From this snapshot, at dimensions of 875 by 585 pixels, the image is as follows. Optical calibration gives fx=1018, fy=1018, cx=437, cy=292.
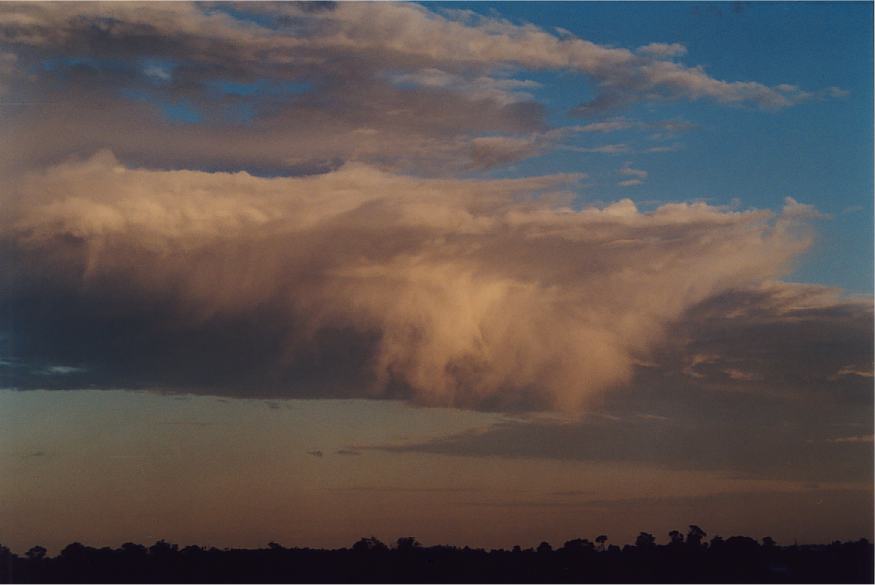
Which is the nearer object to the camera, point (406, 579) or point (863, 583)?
point (863, 583)

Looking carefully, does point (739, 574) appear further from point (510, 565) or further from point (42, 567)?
point (42, 567)

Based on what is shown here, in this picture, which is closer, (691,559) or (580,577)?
(580,577)

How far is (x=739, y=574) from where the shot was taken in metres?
48.7

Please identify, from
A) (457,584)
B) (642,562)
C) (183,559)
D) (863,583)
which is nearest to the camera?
(863,583)

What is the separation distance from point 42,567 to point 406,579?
606 inches

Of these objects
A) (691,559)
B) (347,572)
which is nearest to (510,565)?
(347,572)

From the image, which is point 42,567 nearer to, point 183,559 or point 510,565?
point 183,559

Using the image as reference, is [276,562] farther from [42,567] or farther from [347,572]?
[42,567]

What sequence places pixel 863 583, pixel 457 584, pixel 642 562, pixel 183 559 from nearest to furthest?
pixel 863 583, pixel 457 584, pixel 183 559, pixel 642 562

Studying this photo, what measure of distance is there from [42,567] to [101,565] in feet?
14.0

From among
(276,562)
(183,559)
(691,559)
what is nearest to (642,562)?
(691,559)

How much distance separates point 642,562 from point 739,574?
4.66 m

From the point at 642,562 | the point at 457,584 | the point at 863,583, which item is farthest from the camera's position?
the point at 642,562

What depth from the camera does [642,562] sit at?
50562 millimetres
